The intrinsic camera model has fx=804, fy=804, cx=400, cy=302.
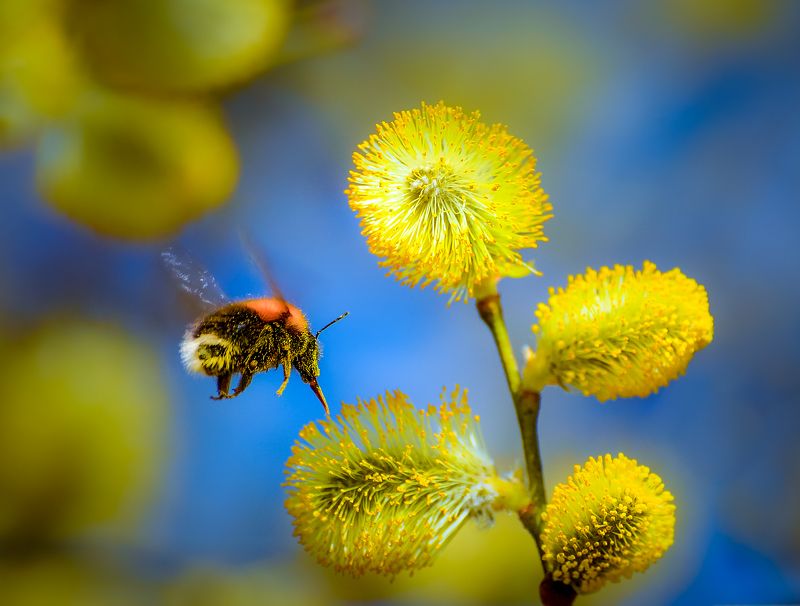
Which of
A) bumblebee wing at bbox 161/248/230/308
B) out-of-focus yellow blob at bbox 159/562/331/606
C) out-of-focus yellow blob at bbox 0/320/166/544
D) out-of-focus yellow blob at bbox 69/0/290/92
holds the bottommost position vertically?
out-of-focus yellow blob at bbox 159/562/331/606

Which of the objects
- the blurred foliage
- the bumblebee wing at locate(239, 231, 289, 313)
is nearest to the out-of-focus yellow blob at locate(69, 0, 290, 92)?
the blurred foliage

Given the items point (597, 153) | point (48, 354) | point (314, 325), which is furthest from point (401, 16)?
point (48, 354)

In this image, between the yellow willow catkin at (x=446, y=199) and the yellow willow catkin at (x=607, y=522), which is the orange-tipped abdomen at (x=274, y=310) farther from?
the yellow willow catkin at (x=607, y=522)

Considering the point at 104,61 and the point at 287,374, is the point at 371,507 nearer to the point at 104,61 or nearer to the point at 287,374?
the point at 287,374

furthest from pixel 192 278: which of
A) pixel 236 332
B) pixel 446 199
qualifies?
pixel 446 199

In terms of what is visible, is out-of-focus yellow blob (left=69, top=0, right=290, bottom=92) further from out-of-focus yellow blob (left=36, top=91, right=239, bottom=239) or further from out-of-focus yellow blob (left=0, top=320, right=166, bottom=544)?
out-of-focus yellow blob (left=0, top=320, right=166, bottom=544)

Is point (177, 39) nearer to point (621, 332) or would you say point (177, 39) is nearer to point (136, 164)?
point (136, 164)
